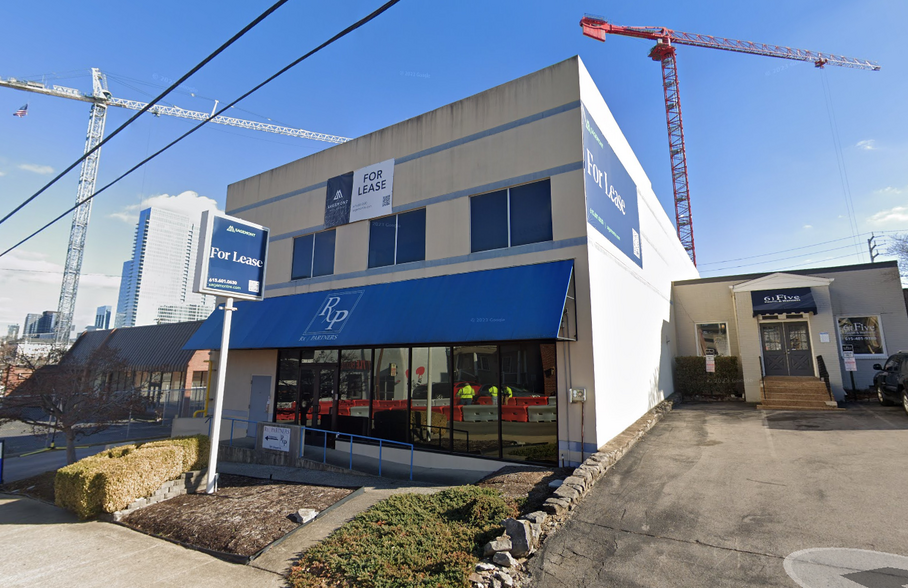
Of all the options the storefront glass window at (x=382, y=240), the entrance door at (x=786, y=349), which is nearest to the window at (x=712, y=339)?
the entrance door at (x=786, y=349)

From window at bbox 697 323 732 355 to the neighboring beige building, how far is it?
2106 millimetres

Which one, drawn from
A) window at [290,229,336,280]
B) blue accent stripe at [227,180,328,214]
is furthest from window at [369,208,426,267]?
blue accent stripe at [227,180,328,214]

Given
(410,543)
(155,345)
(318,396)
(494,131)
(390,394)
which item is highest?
(494,131)

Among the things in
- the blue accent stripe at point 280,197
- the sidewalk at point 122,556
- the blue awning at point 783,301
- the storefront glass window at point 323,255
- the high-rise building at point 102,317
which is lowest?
the sidewalk at point 122,556

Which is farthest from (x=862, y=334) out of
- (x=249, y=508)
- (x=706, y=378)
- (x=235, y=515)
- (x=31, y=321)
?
(x=31, y=321)

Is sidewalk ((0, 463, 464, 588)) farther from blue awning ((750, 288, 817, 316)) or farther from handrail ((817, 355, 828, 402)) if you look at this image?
blue awning ((750, 288, 817, 316))

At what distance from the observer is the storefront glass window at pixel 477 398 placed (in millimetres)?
11117

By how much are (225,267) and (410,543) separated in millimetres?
7922

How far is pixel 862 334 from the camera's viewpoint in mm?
17953

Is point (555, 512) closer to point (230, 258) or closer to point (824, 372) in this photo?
point (230, 258)

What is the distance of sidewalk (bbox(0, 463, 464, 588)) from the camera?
19.4 feet

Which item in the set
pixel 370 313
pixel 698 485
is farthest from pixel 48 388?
pixel 698 485

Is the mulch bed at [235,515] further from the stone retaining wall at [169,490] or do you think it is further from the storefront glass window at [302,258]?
the storefront glass window at [302,258]

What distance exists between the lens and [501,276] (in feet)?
37.2
